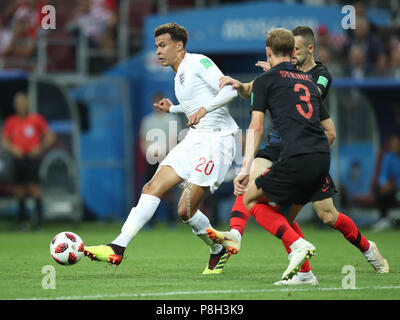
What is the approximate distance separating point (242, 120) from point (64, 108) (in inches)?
136

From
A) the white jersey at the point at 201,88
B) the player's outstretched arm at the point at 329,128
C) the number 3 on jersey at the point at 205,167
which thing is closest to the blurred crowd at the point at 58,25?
the white jersey at the point at 201,88

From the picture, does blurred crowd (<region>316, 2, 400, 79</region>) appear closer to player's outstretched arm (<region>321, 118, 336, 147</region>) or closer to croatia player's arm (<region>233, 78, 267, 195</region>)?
player's outstretched arm (<region>321, 118, 336, 147</region>)

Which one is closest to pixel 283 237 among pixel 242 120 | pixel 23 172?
pixel 23 172

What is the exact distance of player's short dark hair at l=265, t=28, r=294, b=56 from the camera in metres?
7.20

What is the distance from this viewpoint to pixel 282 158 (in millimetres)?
7086

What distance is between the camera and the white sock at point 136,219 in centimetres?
805

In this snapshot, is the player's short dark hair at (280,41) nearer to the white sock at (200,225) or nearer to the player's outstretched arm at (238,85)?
the player's outstretched arm at (238,85)

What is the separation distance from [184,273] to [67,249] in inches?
44.7

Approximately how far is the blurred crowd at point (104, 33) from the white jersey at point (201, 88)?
27.6 feet

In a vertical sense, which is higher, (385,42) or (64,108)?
(385,42)

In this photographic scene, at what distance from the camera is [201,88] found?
8555 millimetres

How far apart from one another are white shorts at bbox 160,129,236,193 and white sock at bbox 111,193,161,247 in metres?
0.38

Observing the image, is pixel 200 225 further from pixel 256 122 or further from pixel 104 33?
pixel 104 33

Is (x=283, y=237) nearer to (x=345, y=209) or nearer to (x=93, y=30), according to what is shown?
(x=345, y=209)
